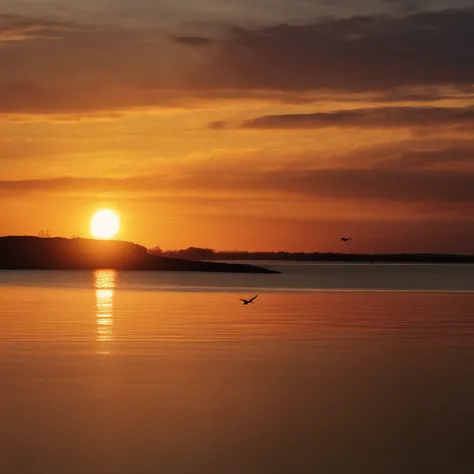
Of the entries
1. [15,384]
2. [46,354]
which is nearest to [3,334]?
[46,354]

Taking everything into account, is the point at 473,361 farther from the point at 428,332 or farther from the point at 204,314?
the point at 204,314

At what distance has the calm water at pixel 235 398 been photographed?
18938mm

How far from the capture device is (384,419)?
22.6 meters

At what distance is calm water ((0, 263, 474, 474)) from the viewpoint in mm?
18938

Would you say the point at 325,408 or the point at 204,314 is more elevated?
the point at 204,314

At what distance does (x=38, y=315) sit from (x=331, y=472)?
3720 cm

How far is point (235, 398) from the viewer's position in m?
25.4

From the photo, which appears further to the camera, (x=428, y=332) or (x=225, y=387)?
(x=428, y=332)

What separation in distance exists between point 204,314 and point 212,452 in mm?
35507

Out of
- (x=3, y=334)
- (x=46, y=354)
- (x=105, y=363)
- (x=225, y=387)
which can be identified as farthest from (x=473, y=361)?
(x=3, y=334)

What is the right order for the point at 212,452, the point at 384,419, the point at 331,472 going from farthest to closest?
the point at 384,419, the point at 212,452, the point at 331,472

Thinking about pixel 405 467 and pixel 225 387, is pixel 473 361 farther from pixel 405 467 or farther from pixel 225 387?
pixel 405 467

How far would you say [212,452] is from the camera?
19.4 meters

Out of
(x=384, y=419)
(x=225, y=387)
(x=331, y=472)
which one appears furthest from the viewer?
(x=225, y=387)
